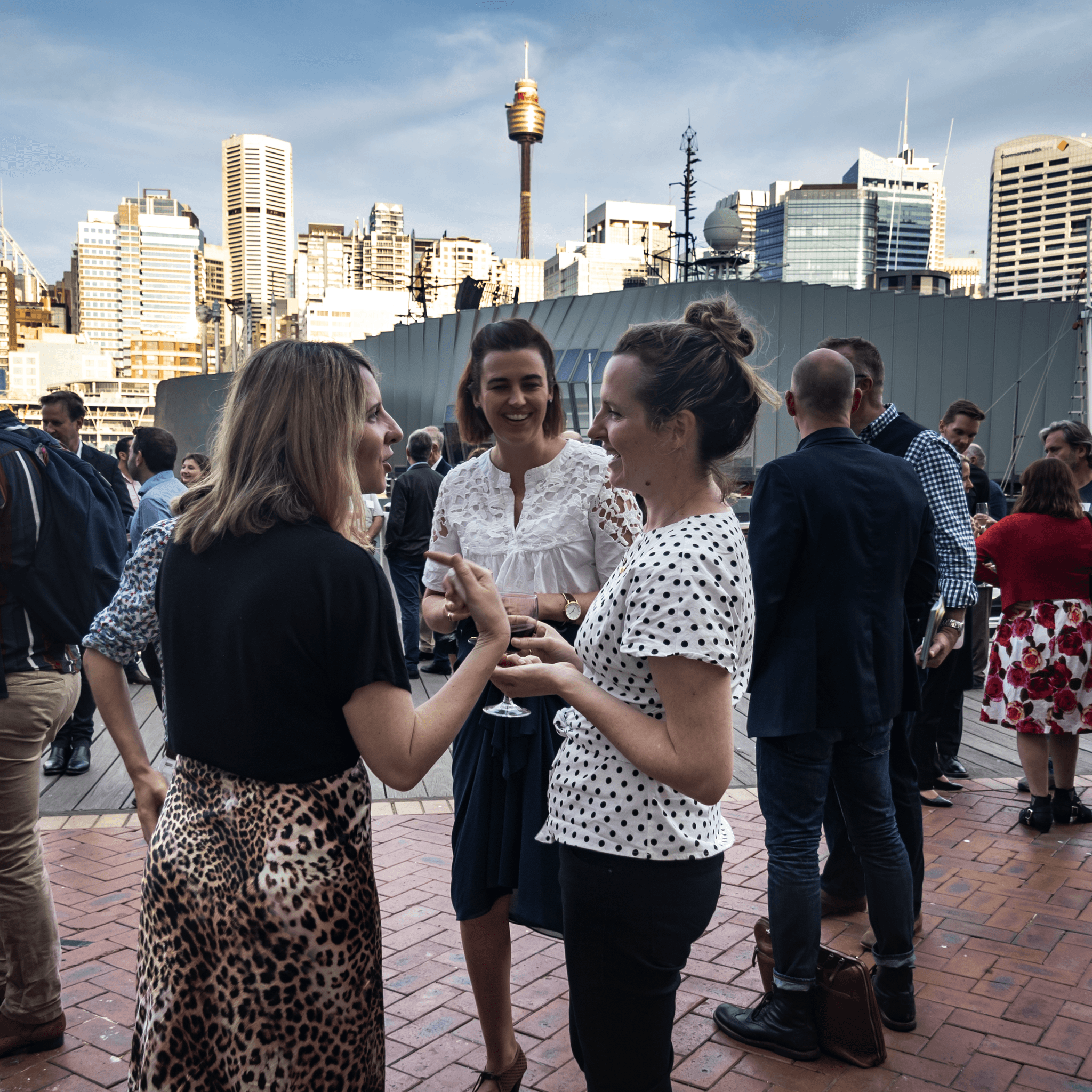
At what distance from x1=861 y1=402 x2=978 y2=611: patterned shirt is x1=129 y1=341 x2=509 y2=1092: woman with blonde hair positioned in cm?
254

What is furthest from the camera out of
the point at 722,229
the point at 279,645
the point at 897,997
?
the point at 722,229

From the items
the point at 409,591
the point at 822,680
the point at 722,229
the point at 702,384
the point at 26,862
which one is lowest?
the point at 409,591

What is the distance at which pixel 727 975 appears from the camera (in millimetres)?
3090

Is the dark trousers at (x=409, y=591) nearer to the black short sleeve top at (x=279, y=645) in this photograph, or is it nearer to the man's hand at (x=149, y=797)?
the man's hand at (x=149, y=797)

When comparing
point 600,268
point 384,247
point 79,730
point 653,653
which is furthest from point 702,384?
point 384,247

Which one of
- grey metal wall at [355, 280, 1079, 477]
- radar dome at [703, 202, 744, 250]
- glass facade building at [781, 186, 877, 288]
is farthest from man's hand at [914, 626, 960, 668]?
glass facade building at [781, 186, 877, 288]

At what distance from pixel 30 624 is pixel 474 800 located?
4.72 feet

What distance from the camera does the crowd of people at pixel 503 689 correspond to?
142cm

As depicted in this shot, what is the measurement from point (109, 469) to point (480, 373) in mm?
5382

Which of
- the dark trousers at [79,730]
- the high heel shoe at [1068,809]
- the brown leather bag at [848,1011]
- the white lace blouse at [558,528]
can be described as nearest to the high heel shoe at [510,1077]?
the brown leather bag at [848,1011]

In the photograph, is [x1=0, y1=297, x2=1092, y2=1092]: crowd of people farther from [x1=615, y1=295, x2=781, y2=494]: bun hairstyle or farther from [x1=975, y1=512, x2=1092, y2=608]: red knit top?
[x1=975, y1=512, x2=1092, y2=608]: red knit top

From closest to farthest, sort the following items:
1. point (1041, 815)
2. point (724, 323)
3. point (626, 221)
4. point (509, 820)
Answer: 1. point (724, 323)
2. point (509, 820)
3. point (1041, 815)
4. point (626, 221)

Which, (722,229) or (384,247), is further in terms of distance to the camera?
(384,247)

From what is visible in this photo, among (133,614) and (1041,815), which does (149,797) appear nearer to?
(133,614)
